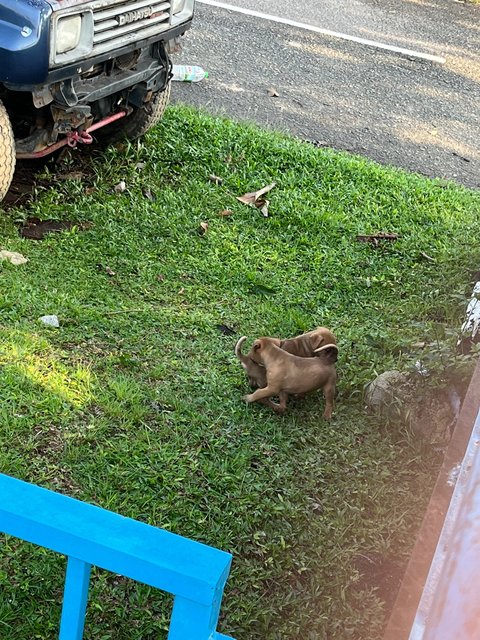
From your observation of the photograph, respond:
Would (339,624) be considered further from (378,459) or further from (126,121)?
(126,121)

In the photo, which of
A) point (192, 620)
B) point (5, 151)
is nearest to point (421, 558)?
point (192, 620)

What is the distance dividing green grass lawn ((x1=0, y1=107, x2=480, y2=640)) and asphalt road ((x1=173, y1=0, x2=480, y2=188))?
1.01 m

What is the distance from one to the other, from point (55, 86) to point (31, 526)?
3.52m

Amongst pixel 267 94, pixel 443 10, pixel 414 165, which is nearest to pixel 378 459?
pixel 414 165

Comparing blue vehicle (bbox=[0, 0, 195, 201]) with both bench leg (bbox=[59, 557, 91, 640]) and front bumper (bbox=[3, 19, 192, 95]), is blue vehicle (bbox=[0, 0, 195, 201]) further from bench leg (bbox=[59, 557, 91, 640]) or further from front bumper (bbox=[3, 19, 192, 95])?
bench leg (bbox=[59, 557, 91, 640])

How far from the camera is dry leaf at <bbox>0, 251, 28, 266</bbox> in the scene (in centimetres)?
421

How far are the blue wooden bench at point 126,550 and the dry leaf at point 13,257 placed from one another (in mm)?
3043

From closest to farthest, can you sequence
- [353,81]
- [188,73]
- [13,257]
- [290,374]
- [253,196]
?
[290,374] → [13,257] → [253,196] → [188,73] → [353,81]

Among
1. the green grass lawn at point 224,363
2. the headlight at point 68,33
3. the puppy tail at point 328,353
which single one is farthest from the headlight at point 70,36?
the puppy tail at point 328,353

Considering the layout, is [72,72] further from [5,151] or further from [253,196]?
[253,196]

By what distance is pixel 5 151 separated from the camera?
4.29 metres

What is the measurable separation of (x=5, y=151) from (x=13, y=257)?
1.85 feet

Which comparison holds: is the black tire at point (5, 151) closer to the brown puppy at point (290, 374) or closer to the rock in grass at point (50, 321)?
the rock in grass at point (50, 321)

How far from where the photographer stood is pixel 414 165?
21.6 feet
